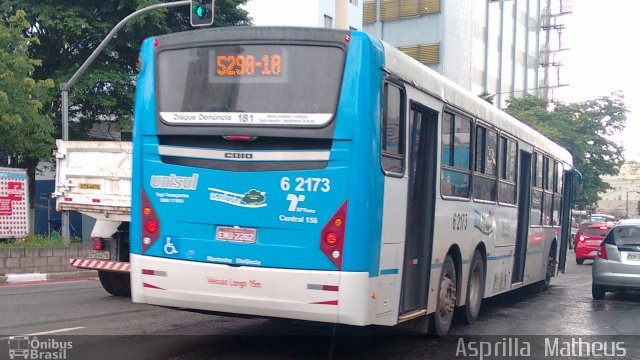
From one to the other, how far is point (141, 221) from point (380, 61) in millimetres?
2841

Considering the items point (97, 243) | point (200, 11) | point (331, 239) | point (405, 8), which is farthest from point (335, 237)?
point (405, 8)

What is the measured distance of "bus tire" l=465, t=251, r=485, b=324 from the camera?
10453 millimetres

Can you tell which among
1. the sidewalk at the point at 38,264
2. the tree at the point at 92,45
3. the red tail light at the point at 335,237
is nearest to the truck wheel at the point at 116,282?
the sidewalk at the point at 38,264

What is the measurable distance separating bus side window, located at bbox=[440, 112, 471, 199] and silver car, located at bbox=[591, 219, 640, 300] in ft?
19.0

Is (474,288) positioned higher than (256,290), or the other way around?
(256,290)

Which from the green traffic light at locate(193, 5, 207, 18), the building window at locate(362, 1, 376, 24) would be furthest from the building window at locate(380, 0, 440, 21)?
the green traffic light at locate(193, 5, 207, 18)

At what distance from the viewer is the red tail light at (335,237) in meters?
6.81

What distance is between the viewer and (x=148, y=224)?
7.51 meters

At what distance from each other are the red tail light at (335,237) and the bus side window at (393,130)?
0.66 meters

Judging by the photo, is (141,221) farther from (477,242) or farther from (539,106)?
(539,106)

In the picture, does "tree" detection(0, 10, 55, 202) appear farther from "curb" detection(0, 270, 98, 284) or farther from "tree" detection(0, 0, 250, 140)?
"curb" detection(0, 270, 98, 284)

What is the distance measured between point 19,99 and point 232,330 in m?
11.8

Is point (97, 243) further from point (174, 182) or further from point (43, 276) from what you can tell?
point (43, 276)

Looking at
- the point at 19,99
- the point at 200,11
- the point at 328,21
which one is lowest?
the point at 19,99
